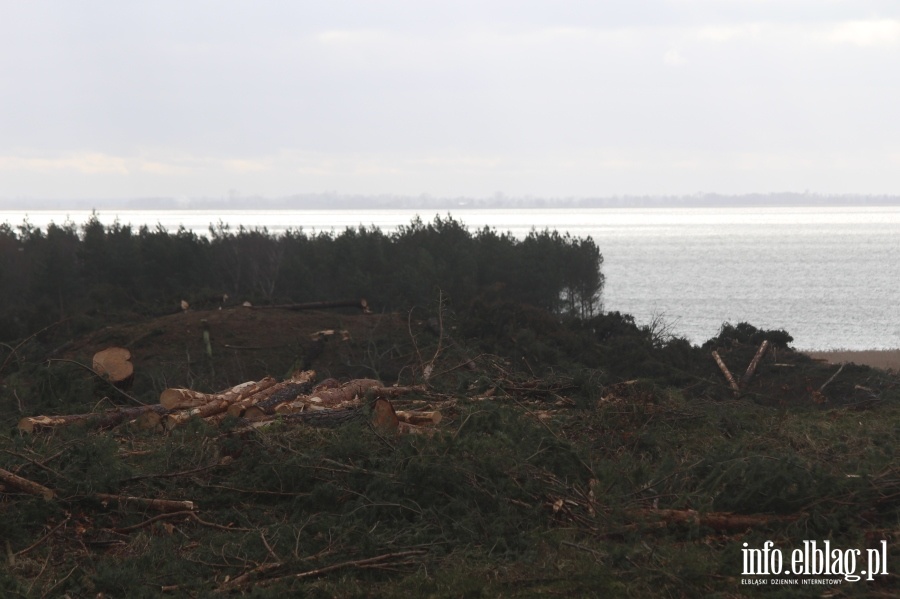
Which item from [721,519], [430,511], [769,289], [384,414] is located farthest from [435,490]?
[769,289]

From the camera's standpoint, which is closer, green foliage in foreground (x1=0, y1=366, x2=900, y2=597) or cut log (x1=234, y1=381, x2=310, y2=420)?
green foliage in foreground (x1=0, y1=366, x2=900, y2=597)

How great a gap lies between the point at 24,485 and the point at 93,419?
275cm

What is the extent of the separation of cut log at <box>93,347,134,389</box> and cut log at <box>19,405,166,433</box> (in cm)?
156

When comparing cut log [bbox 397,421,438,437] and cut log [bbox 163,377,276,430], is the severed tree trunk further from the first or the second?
cut log [bbox 163,377,276,430]

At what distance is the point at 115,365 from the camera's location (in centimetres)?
1141

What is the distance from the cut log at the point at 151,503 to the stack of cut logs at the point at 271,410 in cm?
154

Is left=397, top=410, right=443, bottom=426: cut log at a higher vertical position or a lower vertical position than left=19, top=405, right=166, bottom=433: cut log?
higher

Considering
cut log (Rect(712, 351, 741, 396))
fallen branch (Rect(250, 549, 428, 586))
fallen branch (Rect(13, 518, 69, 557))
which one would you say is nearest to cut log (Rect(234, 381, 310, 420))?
fallen branch (Rect(13, 518, 69, 557))

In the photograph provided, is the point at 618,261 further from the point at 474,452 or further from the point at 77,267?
the point at 474,452

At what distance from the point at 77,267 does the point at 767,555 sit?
36.8m

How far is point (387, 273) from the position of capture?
35125 mm

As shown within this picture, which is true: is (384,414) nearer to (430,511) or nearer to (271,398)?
(430,511)

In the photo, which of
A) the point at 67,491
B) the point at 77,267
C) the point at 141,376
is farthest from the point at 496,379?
the point at 77,267

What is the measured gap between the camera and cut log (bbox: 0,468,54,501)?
6.43 m
